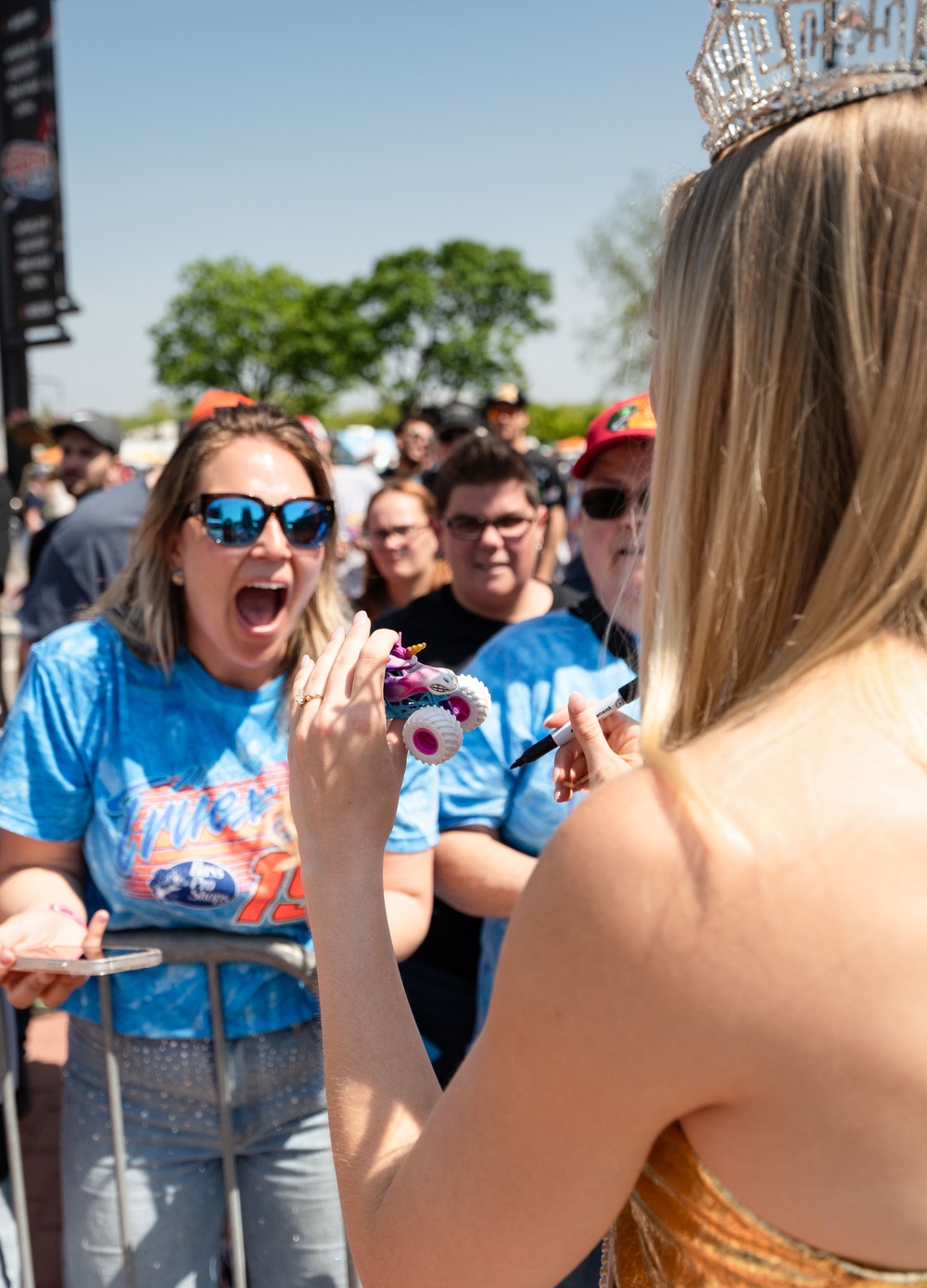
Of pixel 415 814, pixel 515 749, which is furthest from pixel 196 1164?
pixel 515 749

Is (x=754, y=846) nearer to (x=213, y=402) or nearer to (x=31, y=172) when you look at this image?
(x=213, y=402)

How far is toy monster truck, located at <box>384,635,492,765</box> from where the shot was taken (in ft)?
4.16

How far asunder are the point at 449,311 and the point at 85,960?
291 ft

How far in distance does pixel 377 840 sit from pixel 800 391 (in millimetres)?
629

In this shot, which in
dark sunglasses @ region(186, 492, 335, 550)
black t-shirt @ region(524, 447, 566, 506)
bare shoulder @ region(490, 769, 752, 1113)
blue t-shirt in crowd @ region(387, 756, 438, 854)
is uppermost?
black t-shirt @ region(524, 447, 566, 506)

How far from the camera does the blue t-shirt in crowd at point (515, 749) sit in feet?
7.65

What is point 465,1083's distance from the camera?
0.89 metres

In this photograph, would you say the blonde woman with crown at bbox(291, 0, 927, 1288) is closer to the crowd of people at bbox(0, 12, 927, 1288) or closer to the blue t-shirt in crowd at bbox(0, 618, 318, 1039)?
the crowd of people at bbox(0, 12, 927, 1288)

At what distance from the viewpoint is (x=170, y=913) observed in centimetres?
202

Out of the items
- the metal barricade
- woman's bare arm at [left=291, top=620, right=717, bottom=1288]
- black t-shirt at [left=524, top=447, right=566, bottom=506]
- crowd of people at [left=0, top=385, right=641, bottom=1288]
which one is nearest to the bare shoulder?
woman's bare arm at [left=291, top=620, right=717, bottom=1288]

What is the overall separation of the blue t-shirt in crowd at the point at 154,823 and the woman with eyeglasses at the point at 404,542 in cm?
260

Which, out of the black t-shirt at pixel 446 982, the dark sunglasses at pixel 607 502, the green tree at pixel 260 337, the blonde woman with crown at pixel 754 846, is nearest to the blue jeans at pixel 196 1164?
the black t-shirt at pixel 446 982

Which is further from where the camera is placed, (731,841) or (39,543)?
(39,543)

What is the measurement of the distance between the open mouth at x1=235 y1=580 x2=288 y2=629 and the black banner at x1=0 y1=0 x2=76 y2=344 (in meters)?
10.9
